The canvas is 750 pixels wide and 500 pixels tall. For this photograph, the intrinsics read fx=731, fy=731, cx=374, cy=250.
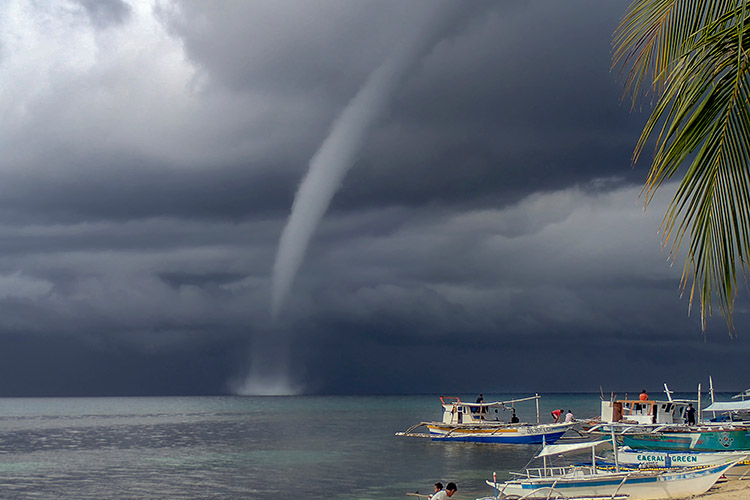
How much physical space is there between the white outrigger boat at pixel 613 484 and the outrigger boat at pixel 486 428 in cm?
3591

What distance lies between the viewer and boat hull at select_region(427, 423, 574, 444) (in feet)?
240

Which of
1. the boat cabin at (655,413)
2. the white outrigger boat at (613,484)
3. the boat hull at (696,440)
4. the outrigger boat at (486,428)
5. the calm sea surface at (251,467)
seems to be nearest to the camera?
the white outrigger boat at (613,484)

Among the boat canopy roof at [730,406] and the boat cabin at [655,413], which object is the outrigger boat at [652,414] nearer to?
the boat cabin at [655,413]

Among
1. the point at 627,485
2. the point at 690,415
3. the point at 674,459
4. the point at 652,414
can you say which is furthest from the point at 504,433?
the point at 627,485

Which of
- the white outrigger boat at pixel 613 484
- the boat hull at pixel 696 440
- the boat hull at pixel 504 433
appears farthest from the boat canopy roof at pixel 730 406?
the white outrigger boat at pixel 613 484

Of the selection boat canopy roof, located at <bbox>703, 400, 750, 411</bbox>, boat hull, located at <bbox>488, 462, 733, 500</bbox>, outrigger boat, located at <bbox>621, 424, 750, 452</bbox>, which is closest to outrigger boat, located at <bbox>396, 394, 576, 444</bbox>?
boat canopy roof, located at <bbox>703, 400, 750, 411</bbox>

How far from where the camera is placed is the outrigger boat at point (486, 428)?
242ft

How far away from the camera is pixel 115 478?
62.9 meters

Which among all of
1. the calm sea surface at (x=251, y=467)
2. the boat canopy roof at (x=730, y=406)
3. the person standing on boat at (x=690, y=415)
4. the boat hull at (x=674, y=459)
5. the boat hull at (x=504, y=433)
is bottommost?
the calm sea surface at (x=251, y=467)

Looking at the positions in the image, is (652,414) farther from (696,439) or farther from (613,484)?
(613,484)

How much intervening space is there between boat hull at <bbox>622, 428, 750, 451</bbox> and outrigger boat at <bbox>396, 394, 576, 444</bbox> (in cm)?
1926

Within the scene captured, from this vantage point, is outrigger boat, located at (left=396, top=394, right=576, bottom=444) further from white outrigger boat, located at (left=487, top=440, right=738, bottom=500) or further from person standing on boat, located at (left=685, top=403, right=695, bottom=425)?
white outrigger boat, located at (left=487, top=440, right=738, bottom=500)

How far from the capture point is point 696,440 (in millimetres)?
51188

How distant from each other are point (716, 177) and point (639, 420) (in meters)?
58.8
